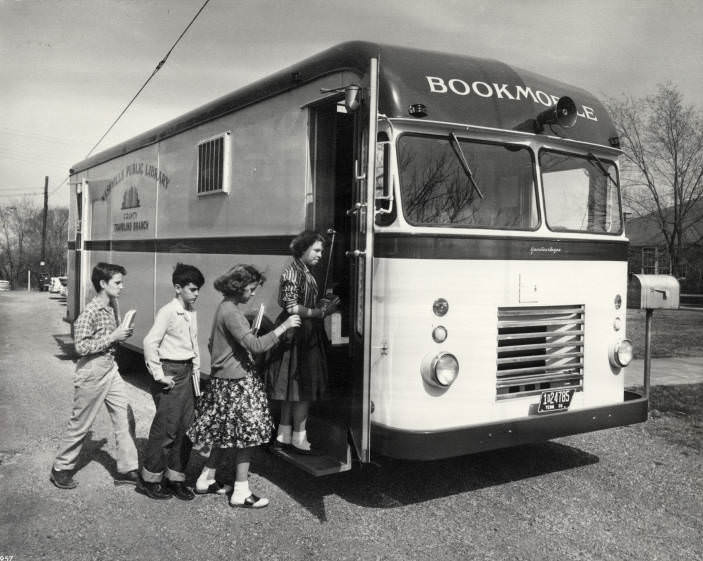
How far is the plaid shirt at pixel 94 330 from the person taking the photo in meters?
4.95

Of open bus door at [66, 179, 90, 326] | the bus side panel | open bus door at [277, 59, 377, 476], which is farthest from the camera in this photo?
open bus door at [66, 179, 90, 326]

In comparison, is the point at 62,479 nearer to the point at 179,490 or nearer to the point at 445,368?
the point at 179,490

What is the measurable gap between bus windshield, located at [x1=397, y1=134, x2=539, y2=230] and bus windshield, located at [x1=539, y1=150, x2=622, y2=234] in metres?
0.21

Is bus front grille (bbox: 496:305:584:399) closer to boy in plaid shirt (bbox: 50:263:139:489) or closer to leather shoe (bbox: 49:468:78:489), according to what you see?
boy in plaid shirt (bbox: 50:263:139:489)

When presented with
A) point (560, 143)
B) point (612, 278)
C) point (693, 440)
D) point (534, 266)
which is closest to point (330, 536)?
point (534, 266)

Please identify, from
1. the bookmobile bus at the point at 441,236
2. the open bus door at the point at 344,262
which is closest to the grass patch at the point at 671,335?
the bookmobile bus at the point at 441,236

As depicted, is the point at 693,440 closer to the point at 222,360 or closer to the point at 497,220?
the point at 497,220

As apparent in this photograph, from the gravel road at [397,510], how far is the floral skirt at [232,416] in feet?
1.66

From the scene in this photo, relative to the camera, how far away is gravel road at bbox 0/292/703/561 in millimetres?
4145

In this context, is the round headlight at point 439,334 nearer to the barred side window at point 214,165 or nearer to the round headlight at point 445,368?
the round headlight at point 445,368

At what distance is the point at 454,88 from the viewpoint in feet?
15.6

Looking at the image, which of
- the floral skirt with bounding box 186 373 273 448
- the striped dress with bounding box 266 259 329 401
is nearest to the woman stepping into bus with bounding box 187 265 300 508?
the floral skirt with bounding box 186 373 273 448

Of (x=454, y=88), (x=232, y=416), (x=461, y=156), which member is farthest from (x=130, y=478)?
(x=454, y=88)

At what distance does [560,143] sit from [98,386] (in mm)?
3867
